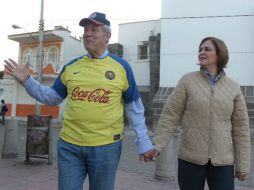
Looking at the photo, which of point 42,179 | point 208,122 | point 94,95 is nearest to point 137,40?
point 42,179

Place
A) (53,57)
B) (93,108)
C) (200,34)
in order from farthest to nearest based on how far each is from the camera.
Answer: (53,57) < (200,34) < (93,108)

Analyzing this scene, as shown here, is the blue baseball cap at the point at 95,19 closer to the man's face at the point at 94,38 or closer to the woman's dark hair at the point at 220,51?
the man's face at the point at 94,38

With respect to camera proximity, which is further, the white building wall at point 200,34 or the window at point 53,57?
the window at point 53,57

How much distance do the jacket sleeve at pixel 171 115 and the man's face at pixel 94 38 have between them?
75cm

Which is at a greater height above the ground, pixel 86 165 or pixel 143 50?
pixel 143 50

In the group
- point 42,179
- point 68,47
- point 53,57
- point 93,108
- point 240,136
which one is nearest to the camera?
point 93,108

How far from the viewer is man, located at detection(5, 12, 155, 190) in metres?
3.46

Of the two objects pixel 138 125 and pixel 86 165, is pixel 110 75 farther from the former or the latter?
pixel 86 165

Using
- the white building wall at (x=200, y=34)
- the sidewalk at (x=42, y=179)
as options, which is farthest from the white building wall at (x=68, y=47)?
the sidewalk at (x=42, y=179)

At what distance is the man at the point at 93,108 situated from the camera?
3.46 metres

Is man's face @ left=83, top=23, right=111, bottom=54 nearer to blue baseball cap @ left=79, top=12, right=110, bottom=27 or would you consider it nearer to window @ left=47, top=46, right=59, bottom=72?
blue baseball cap @ left=79, top=12, right=110, bottom=27

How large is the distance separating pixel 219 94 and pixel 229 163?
58 cm

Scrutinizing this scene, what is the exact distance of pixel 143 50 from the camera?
2912 centimetres

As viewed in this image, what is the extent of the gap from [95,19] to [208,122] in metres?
1.25
